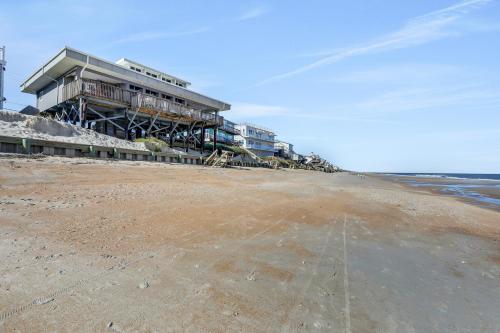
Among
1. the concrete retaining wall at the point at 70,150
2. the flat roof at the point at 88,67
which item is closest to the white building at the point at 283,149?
the flat roof at the point at 88,67

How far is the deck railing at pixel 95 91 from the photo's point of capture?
19109mm

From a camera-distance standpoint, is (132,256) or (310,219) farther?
(310,219)

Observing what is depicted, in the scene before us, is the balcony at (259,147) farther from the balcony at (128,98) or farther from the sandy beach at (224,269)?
the sandy beach at (224,269)

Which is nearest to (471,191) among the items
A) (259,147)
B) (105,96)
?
(105,96)

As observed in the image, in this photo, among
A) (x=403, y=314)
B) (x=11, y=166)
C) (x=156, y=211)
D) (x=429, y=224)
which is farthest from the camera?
(x=11, y=166)

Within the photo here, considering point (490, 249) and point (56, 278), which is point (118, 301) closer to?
point (56, 278)

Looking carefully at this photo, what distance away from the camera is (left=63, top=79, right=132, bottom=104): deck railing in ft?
62.7

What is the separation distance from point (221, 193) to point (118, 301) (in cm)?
669

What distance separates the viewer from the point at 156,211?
5.86 meters

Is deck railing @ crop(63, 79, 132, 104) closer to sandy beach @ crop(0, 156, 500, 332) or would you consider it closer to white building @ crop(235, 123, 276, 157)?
sandy beach @ crop(0, 156, 500, 332)

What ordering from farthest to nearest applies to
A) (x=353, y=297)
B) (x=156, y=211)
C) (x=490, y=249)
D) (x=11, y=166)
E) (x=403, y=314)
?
1. (x=11, y=166)
2. (x=156, y=211)
3. (x=490, y=249)
4. (x=353, y=297)
5. (x=403, y=314)

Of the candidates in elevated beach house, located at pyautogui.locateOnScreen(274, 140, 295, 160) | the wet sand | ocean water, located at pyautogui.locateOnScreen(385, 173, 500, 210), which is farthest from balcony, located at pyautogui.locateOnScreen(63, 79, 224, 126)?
elevated beach house, located at pyautogui.locateOnScreen(274, 140, 295, 160)

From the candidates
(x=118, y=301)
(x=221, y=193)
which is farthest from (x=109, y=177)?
(x=118, y=301)

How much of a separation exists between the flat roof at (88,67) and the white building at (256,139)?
111 ft
